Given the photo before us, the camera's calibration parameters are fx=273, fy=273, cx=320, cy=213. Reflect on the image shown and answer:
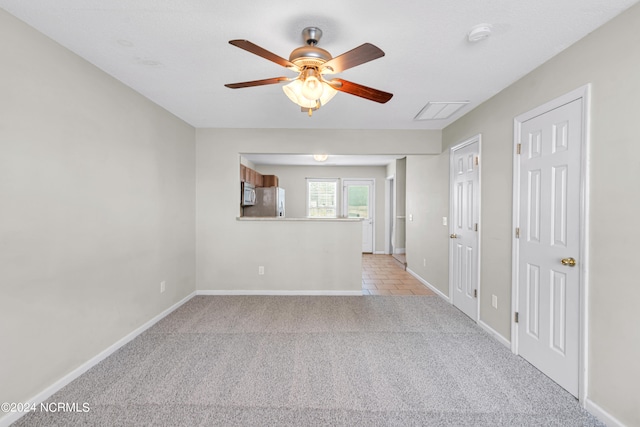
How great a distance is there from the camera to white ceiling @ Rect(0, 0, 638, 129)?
5.00 ft

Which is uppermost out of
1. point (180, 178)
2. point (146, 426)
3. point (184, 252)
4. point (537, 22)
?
point (537, 22)

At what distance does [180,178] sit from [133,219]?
967mm

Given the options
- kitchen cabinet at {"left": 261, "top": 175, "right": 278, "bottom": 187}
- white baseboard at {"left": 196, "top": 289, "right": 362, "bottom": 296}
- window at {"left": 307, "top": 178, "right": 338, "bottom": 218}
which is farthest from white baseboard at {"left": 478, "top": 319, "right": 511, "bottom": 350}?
window at {"left": 307, "top": 178, "right": 338, "bottom": 218}

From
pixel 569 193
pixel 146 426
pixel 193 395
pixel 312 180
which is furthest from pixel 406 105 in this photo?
pixel 312 180

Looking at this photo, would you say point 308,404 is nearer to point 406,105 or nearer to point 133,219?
point 133,219

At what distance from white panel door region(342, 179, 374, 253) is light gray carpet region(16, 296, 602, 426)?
435 centimetres

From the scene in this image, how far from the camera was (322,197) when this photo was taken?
7359mm

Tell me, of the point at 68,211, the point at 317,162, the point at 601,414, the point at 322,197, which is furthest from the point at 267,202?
the point at 601,414

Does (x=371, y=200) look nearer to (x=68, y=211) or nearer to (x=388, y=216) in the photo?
(x=388, y=216)

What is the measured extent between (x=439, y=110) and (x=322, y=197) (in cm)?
454

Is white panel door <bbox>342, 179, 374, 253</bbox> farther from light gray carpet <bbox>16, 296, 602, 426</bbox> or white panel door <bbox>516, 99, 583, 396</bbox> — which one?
white panel door <bbox>516, 99, 583, 396</bbox>

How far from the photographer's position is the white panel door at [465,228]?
3.05 meters

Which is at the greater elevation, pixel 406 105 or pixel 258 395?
pixel 406 105

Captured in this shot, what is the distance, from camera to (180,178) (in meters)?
3.44
